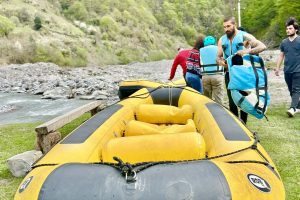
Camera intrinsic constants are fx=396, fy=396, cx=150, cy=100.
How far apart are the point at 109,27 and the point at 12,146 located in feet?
139

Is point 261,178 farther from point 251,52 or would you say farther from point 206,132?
point 251,52

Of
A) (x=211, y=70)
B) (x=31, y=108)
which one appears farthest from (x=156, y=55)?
(x=211, y=70)

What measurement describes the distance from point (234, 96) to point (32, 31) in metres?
32.3

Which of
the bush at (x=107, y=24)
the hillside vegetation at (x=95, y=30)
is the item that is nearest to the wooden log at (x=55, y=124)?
the hillside vegetation at (x=95, y=30)

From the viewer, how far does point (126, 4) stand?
56625mm

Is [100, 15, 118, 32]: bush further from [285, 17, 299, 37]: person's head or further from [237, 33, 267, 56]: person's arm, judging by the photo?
[237, 33, 267, 56]: person's arm

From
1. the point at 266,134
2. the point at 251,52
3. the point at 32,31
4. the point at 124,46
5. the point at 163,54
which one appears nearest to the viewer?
the point at 251,52

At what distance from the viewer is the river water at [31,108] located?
9750mm

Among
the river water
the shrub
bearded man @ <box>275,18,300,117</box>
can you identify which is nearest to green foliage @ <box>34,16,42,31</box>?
the shrub

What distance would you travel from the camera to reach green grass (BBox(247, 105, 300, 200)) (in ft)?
12.3

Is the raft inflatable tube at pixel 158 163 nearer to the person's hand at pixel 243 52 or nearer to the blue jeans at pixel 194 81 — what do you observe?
the person's hand at pixel 243 52

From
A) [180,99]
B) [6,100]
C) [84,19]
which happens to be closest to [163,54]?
[84,19]

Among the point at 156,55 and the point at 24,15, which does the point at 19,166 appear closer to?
the point at 24,15

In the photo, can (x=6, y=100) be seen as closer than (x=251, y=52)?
No
